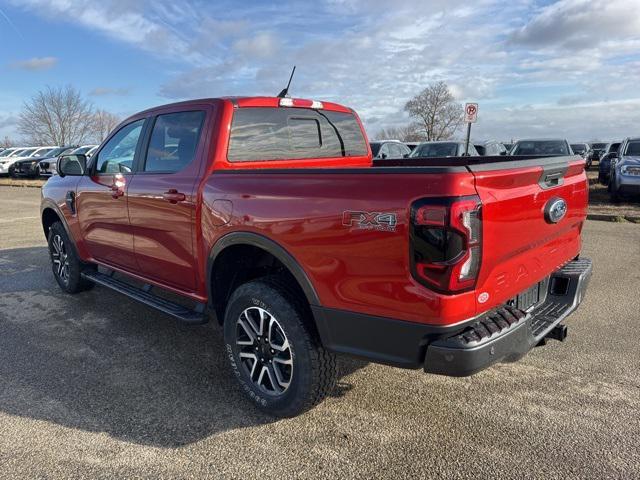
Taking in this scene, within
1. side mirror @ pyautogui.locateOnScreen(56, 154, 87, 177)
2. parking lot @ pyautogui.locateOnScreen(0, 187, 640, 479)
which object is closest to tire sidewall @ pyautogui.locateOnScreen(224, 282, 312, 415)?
parking lot @ pyautogui.locateOnScreen(0, 187, 640, 479)

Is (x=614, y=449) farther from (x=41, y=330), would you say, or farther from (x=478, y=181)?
(x=41, y=330)

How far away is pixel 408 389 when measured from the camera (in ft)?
11.0

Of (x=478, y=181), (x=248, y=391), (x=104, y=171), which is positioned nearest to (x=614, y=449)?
(x=478, y=181)

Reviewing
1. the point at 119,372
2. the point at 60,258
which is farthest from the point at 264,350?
the point at 60,258

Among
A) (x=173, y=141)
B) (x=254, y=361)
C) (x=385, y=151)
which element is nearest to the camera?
(x=254, y=361)

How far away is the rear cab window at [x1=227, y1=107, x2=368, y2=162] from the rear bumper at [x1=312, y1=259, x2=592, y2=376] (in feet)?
4.99

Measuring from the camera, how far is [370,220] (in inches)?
93.7

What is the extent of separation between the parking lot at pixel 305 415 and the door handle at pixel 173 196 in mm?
1248

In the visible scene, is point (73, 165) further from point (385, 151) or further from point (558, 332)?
point (385, 151)

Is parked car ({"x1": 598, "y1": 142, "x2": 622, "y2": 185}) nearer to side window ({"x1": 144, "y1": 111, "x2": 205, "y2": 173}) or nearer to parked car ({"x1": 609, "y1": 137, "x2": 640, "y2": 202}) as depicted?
parked car ({"x1": 609, "y1": 137, "x2": 640, "y2": 202})

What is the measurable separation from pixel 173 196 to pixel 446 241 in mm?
2134

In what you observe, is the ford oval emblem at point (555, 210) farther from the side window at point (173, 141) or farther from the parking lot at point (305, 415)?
the side window at point (173, 141)

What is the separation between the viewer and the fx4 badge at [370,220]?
7.57 ft

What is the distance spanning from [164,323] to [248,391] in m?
1.78
